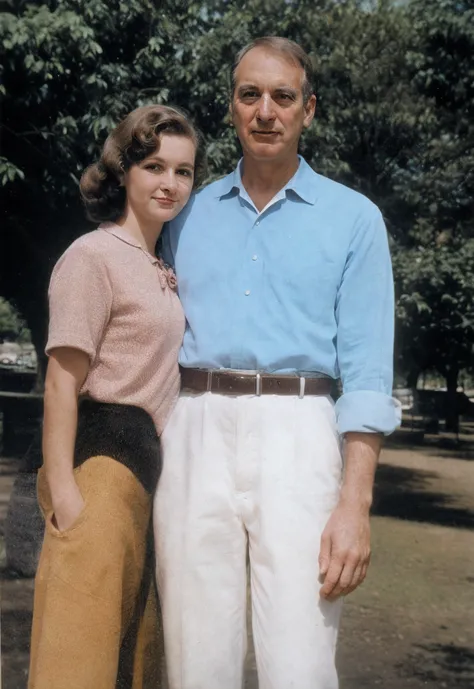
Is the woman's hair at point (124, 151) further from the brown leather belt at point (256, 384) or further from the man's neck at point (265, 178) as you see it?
the brown leather belt at point (256, 384)

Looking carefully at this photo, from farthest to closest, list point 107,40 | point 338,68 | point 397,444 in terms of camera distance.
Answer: point 397,444 < point 338,68 < point 107,40

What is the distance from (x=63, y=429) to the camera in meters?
2.76

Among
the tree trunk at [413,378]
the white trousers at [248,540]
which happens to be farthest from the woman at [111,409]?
the tree trunk at [413,378]

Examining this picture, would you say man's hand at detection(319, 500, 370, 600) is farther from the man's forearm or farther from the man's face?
the man's face

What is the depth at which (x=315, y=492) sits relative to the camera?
280cm

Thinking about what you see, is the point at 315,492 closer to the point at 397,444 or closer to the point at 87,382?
the point at 87,382

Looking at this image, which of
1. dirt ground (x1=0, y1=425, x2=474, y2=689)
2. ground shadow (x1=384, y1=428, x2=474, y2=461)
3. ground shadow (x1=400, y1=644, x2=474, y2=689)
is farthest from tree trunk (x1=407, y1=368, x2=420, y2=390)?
ground shadow (x1=400, y1=644, x2=474, y2=689)

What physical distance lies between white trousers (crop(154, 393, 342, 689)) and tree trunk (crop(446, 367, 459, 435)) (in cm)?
3564

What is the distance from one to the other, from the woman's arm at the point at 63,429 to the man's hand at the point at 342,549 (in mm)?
662

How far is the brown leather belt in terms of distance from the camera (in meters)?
2.89

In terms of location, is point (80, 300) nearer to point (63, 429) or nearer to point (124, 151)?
point (63, 429)

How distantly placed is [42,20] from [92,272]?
5878 millimetres

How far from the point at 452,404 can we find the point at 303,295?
3778 centimetres

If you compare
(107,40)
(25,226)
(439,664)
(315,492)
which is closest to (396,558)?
(439,664)
